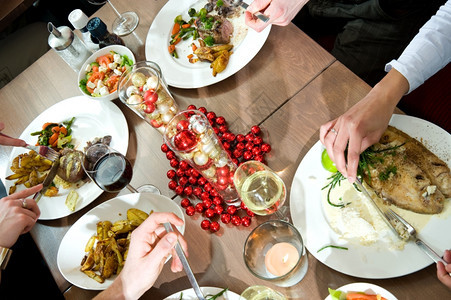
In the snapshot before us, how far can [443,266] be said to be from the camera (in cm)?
106

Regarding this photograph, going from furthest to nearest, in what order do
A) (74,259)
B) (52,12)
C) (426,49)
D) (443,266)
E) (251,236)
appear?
(52,12) < (74,259) < (426,49) < (251,236) < (443,266)

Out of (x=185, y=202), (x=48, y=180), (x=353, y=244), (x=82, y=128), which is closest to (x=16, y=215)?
(x=48, y=180)

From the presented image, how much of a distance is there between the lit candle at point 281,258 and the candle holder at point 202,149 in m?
0.26

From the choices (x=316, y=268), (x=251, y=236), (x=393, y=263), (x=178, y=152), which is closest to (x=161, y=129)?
(x=178, y=152)

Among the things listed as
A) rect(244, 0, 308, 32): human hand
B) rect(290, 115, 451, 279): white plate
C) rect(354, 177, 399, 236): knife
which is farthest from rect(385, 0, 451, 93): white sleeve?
rect(244, 0, 308, 32): human hand

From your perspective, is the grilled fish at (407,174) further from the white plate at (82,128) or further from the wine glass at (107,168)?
the white plate at (82,128)

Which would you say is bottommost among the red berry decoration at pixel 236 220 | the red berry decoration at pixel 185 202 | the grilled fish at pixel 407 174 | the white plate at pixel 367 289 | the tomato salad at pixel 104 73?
the grilled fish at pixel 407 174

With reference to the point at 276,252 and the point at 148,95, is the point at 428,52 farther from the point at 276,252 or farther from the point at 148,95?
the point at 148,95

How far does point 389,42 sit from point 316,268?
4.30 ft

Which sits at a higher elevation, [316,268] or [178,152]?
[178,152]

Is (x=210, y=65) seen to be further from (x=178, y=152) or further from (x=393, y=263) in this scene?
(x=393, y=263)

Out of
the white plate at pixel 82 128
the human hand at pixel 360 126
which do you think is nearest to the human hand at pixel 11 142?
the white plate at pixel 82 128

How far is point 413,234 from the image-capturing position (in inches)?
44.8

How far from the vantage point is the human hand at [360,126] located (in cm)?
120
